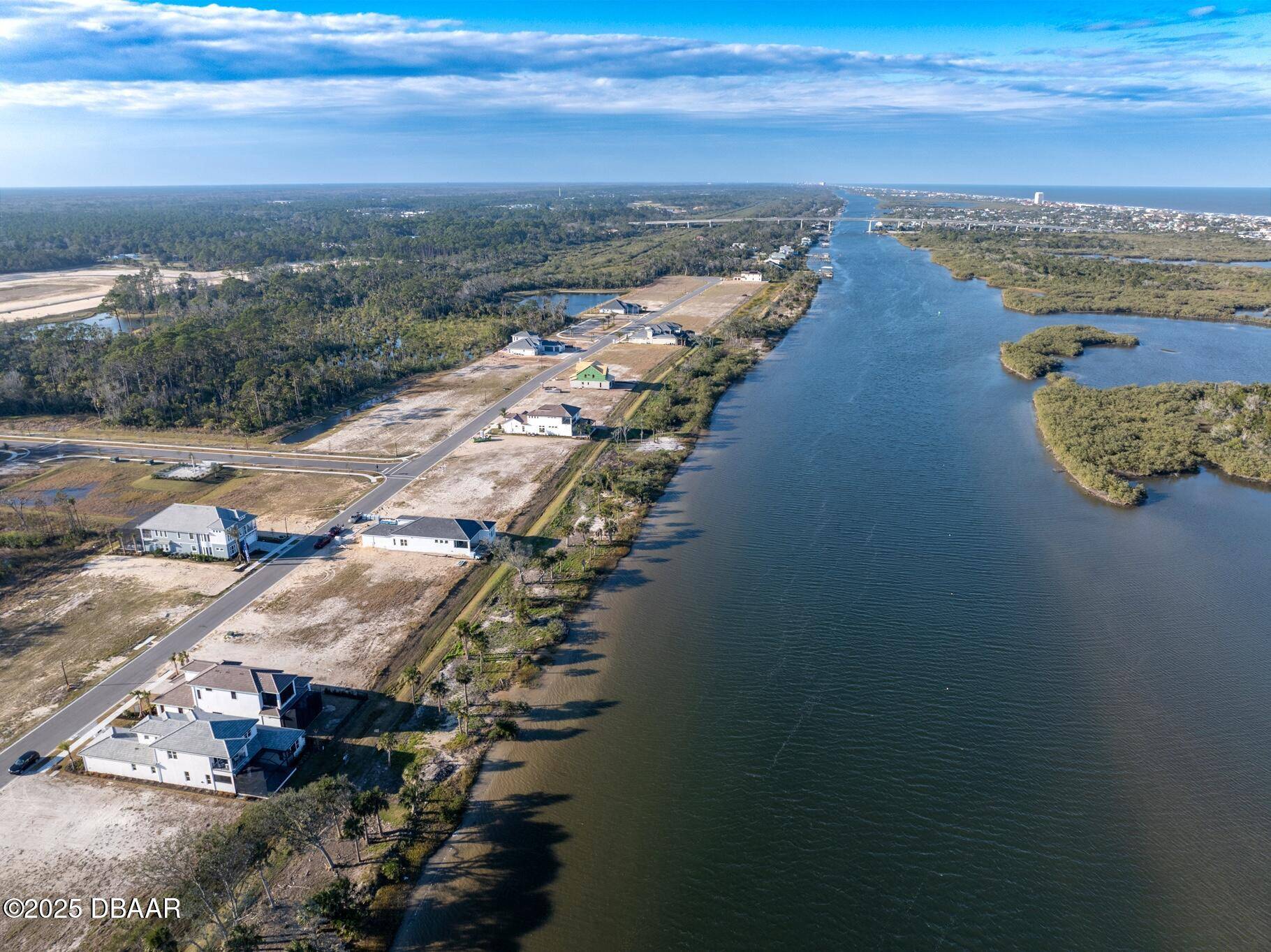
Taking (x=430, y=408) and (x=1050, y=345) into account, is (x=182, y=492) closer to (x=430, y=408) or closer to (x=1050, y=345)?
(x=430, y=408)

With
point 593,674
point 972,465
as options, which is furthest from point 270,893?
point 972,465

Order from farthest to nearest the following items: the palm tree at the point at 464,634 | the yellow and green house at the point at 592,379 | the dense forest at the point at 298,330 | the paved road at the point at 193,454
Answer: the yellow and green house at the point at 592,379 < the dense forest at the point at 298,330 < the paved road at the point at 193,454 < the palm tree at the point at 464,634

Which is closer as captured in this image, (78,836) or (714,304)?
(78,836)

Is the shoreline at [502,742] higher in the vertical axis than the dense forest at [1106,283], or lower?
lower

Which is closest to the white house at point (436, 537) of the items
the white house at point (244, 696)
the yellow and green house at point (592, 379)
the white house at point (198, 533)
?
the white house at point (198, 533)

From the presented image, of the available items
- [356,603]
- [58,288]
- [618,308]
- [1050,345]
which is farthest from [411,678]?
[58,288]

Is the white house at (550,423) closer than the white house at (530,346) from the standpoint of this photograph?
Yes

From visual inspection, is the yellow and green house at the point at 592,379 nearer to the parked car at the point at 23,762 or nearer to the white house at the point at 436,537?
the white house at the point at 436,537

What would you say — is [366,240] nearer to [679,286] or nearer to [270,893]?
[679,286]
